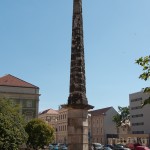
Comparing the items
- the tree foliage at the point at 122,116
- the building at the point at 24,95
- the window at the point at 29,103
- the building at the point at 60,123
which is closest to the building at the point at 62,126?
the building at the point at 60,123

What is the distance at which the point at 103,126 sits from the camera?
318 ft

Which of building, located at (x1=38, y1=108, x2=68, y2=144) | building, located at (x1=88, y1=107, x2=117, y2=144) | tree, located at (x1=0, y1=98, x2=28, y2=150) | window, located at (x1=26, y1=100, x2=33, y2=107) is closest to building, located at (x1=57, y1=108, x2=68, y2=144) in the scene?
building, located at (x1=38, y1=108, x2=68, y2=144)

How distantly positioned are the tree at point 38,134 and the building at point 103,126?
157 feet

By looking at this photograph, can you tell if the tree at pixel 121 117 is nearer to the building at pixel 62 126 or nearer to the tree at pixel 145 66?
the building at pixel 62 126

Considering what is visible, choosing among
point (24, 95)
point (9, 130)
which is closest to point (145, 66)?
point (9, 130)

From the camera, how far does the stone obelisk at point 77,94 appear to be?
11.0 metres

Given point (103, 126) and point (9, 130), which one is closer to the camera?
point (9, 130)

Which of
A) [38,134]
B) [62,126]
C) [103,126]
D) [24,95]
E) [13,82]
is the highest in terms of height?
[13,82]

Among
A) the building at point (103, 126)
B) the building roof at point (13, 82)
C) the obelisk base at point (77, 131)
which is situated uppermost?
the building roof at point (13, 82)

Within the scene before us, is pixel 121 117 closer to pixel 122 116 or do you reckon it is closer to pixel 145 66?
pixel 122 116

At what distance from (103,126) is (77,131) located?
287 ft

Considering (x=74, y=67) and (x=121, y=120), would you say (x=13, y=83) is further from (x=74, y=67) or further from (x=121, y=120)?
(x=74, y=67)

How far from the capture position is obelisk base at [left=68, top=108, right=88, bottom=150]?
10930 millimetres

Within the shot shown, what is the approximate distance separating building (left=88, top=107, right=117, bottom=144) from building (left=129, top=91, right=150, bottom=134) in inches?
401
